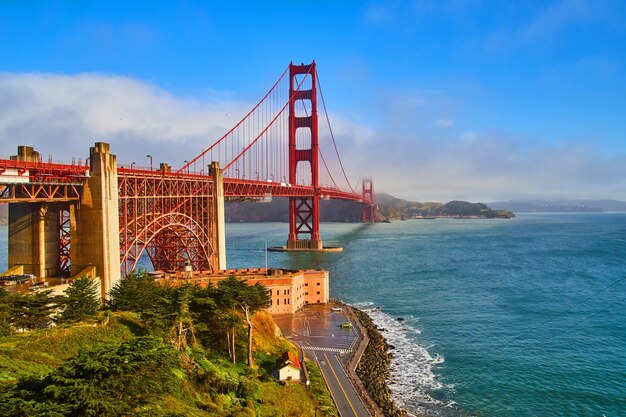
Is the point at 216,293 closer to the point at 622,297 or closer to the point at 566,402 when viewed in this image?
the point at 566,402

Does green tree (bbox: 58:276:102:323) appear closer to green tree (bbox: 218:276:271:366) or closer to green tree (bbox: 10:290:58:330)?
green tree (bbox: 10:290:58:330)

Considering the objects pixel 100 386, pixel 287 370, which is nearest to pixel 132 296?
pixel 287 370

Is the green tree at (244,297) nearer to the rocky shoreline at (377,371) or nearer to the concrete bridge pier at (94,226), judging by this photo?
the rocky shoreline at (377,371)

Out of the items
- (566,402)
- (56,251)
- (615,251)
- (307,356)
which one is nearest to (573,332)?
(566,402)

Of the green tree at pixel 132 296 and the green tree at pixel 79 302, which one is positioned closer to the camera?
the green tree at pixel 79 302

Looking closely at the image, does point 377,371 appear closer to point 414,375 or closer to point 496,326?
point 414,375

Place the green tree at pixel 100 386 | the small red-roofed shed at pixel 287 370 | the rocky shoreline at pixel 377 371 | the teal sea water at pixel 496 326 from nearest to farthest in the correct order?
1. the green tree at pixel 100 386
2. the rocky shoreline at pixel 377 371
3. the small red-roofed shed at pixel 287 370
4. the teal sea water at pixel 496 326

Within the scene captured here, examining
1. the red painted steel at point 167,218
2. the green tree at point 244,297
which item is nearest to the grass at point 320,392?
the green tree at point 244,297

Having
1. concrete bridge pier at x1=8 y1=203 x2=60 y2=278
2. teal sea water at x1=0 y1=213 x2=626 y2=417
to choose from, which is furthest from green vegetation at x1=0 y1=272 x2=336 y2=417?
teal sea water at x1=0 y1=213 x2=626 y2=417
